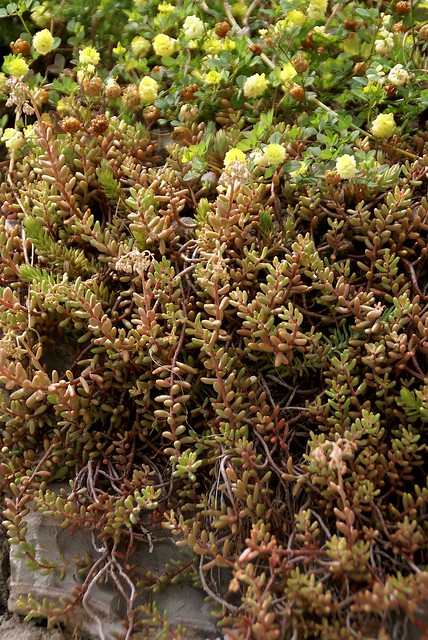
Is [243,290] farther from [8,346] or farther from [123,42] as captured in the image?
[123,42]

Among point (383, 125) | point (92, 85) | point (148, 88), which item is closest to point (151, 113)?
point (148, 88)

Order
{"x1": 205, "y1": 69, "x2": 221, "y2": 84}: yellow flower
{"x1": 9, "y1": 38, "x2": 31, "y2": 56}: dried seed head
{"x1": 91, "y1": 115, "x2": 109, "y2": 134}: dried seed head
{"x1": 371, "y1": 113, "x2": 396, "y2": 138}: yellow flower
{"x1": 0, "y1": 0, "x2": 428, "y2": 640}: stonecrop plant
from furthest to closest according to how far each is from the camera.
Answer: {"x1": 9, "y1": 38, "x2": 31, "y2": 56}: dried seed head
{"x1": 205, "y1": 69, "x2": 221, "y2": 84}: yellow flower
{"x1": 91, "y1": 115, "x2": 109, "y2": 134}: dried seed head
{"x1": 371, "y1": 113, "x2": 396, "y2": 138}: yellow flower
{"x1": 0, "y1": 0, "x2": 428, "y2": 640}: stonecrop plant

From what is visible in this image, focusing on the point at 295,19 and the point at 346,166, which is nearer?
the point at 346,166

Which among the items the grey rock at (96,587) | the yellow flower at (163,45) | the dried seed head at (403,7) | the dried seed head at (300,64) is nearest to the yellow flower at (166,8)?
the yellow flower at (163,45)

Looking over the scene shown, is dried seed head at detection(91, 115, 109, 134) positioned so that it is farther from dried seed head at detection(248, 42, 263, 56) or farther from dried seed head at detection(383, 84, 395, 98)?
dried seed head at detection(383, 84, 395, 98)

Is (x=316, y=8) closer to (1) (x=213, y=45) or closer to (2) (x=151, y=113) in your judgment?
(1) (x=213, y=45)

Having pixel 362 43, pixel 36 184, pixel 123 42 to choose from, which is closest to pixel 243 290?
pixel 36 184

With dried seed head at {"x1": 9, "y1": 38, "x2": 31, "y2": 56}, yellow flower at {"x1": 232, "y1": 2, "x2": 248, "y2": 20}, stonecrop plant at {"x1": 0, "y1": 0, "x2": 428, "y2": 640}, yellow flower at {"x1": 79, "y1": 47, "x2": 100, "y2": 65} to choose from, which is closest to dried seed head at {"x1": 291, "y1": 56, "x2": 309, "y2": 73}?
stonecrop plant at {"x1": 0, "y1": 0, "x2": 428, "y2": 640}
